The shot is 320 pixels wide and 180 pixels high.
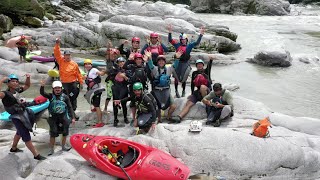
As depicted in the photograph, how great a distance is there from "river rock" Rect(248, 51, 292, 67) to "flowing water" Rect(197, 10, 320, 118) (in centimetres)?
40

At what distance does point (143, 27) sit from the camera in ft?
68.9

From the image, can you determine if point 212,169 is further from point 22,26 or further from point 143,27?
point 22,26

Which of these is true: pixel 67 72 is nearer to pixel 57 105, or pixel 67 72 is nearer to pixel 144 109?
Result: pixel 57 105

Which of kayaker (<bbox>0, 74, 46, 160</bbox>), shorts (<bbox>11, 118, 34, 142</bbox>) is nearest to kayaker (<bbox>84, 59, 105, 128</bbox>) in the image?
kayaker (<bbox>0, 74, 46, 160</bbox>)

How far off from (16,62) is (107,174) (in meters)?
10.5

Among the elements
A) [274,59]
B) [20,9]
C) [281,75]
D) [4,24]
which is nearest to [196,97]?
[281,75]

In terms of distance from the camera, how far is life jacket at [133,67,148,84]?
7855mm

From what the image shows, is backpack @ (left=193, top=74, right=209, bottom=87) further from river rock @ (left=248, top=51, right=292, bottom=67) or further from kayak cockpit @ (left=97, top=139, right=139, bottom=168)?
river rock @ (left=248, top=51, right=292, bottom=67)

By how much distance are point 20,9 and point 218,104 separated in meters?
22.9

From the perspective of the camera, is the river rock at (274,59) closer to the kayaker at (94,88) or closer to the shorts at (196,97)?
the shorts at (196,97)

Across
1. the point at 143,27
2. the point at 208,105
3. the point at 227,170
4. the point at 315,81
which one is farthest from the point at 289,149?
the point at 143,27

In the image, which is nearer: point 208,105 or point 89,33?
point 208,105

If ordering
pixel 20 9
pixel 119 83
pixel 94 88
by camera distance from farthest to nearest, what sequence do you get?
pixel 20 9, pixel 94 88, pixel 119 83

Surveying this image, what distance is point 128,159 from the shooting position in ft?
21.8
